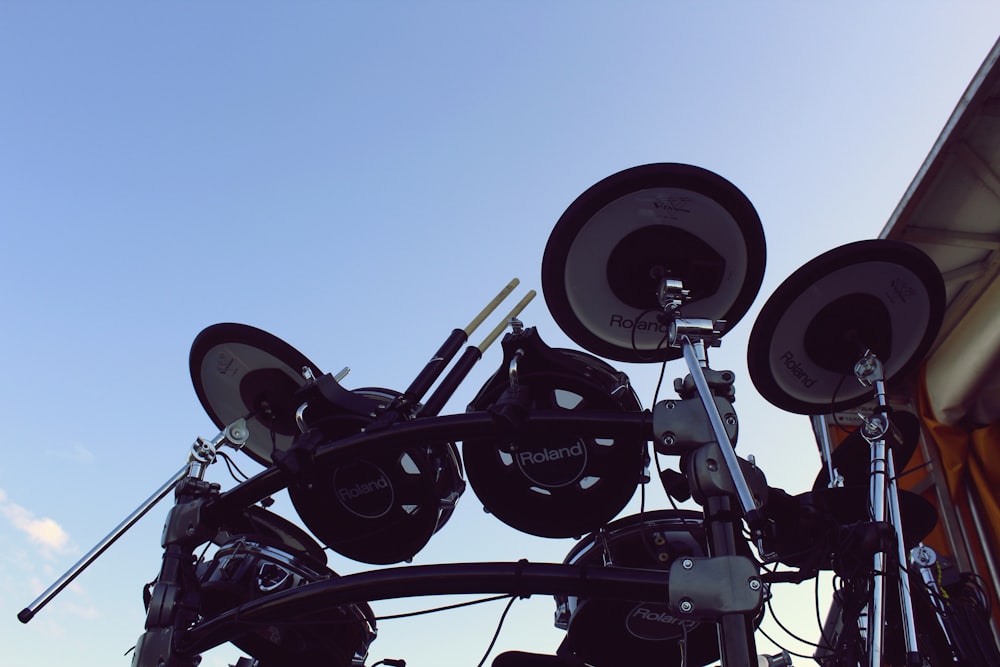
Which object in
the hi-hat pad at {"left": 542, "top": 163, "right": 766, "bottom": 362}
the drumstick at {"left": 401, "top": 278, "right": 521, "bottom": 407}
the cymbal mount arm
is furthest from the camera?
the drumstick at {"left": 401, "top": 278, "right": 521, "bottom": 407}

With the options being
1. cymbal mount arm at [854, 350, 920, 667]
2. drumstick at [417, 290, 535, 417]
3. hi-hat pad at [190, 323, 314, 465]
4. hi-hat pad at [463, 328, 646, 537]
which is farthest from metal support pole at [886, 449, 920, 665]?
hi-hat pad at [190, 323, 314, 465]

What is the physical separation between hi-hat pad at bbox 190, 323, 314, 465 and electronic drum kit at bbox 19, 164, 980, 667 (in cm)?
1

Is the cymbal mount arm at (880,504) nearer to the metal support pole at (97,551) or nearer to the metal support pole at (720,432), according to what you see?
the metal support pole at (720,432)

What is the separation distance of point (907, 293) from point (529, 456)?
155 cm

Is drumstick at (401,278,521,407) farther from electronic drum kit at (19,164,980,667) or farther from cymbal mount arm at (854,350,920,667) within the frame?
cymbal mount arm at (854,350,920,667)

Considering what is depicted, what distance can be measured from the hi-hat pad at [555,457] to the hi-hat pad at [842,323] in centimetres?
57

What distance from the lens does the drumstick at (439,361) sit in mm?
3080

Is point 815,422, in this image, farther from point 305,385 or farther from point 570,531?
point 305,385

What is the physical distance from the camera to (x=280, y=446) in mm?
3771

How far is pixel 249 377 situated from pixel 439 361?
93cm

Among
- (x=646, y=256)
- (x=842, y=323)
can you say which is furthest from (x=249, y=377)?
(x=842, y=323)

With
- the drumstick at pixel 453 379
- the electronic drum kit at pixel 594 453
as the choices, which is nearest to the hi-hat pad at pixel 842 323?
the electronic drum kit at pixel 594 453

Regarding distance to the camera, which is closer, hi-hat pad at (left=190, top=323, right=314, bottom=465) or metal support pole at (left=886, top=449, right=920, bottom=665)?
metal support pole at (left=886, top=449, right=920, bottom=665)

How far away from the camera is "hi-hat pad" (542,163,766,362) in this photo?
266 cm
